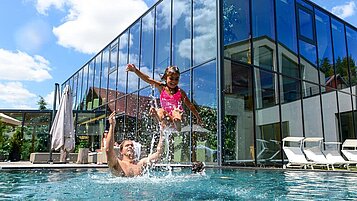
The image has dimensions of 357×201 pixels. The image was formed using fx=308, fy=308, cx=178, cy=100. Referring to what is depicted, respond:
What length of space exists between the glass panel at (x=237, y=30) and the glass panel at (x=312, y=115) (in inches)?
118

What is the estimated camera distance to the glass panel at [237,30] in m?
8.89

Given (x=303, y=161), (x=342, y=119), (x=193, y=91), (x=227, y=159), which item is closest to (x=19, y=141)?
(x=193, y=91)

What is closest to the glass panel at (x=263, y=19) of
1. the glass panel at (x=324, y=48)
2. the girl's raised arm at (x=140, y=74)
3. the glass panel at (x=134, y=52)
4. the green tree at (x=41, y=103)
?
the glass panel at (x=324, y=48)

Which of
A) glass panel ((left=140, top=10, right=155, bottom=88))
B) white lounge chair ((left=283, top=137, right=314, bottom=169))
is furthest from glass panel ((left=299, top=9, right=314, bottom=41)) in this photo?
glass panel ((left=140, top=10, right=155, bottom=88))

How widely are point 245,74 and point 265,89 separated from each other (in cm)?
91

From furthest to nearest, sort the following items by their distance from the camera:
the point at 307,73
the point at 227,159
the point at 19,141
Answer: the point at 19,141, the point at 307,73, the point at 227,159

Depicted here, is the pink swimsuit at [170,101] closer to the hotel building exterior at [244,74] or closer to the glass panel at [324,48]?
the hotel building exterior at [244,74]

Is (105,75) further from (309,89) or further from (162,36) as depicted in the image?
(309,89)

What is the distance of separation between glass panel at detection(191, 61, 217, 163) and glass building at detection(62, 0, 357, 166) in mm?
28

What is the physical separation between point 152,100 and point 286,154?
501 cm

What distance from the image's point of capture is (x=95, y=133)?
15680mm

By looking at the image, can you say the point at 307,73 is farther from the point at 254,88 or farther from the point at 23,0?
the point at 23,0

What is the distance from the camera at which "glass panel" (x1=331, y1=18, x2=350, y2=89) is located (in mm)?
12492

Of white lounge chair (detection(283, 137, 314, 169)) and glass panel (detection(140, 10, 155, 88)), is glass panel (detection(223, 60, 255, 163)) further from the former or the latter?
glass panel (detection(140, 10, 155, 88))
